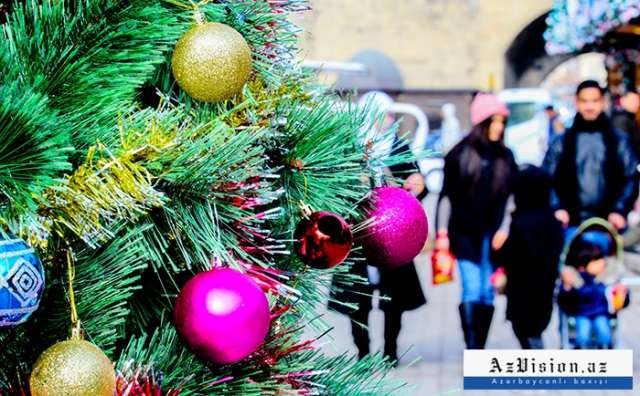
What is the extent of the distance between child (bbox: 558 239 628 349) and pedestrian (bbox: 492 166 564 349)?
160 millimetres

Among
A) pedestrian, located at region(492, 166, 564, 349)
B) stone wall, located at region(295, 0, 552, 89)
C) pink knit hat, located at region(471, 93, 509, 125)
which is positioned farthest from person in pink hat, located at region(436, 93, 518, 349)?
stone wall, located at region(295, 0, 552, 89)

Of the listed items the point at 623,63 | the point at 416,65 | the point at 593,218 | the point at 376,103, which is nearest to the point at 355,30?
the point at 416,65

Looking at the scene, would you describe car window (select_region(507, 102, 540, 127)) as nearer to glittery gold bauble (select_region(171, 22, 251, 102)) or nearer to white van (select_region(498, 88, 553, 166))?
white van (select_region(498, 88, 553, 166))

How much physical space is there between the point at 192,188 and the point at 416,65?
1726 cm

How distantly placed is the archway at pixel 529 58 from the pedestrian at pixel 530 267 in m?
13.8

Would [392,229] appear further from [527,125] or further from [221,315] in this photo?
[527,125]

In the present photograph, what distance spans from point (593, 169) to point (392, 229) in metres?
3.82

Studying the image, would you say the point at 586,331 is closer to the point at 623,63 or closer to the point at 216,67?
the point at 216,67

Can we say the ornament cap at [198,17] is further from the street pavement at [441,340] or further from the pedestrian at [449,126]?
the pedestrian at [449,126]

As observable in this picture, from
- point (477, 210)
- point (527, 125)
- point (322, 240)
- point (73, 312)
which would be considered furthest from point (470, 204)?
point (527, 125)

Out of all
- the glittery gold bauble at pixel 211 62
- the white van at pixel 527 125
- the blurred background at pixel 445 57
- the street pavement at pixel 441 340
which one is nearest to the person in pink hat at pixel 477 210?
the street pavement at pixel 441 340

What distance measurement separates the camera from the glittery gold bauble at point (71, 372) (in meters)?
0.86

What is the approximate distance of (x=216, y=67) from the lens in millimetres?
1019

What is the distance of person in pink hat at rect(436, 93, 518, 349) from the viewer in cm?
455
